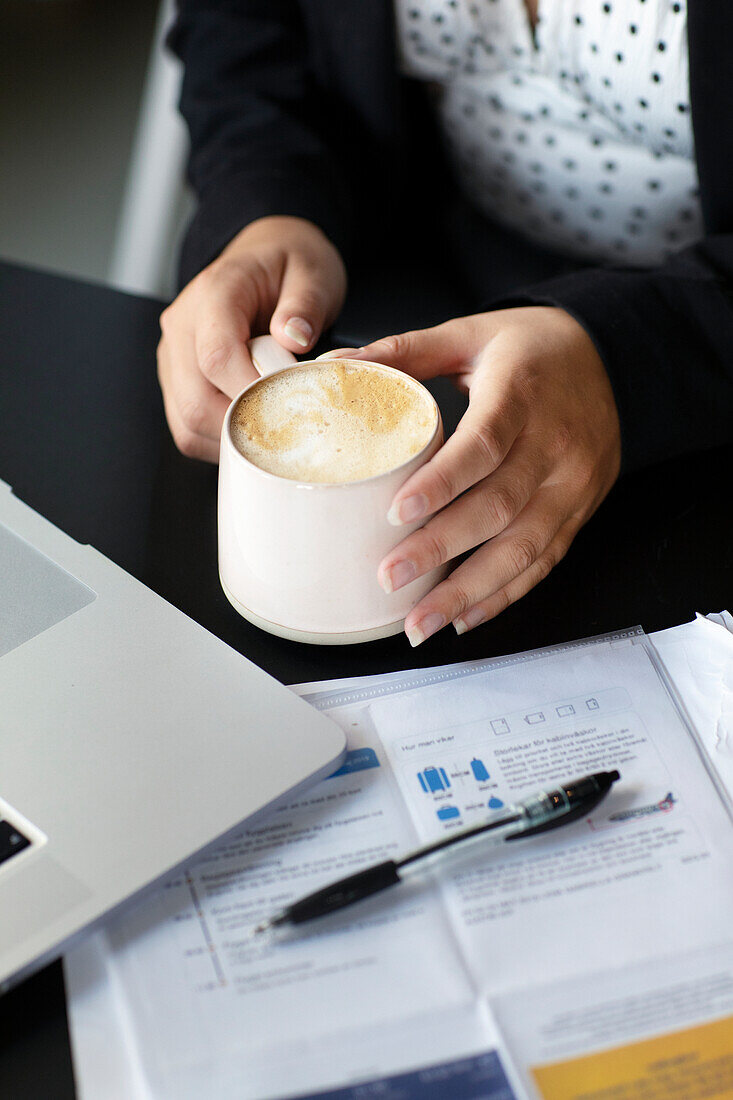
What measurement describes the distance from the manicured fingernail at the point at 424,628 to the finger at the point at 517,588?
1.0 inches

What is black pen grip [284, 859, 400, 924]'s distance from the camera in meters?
0.39

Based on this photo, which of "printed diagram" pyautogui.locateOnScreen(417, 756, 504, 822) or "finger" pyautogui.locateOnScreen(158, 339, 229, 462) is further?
"finger" pyautogui.locateOnScreen(158, 339, 229, 462)

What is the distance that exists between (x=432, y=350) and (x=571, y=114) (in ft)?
1.51

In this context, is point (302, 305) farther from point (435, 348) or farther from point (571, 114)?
point (571, 114)

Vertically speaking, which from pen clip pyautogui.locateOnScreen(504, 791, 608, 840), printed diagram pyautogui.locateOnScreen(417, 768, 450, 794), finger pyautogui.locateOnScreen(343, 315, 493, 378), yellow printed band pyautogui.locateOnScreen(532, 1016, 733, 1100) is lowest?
yellow printed band pyautogui.locateOnScreen(532, 1016, 733, 1100)

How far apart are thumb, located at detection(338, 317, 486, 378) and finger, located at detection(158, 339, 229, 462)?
A: 0.12 meters

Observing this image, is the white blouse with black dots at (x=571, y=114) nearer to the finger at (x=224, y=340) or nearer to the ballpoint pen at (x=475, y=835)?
the finger at (x=224, y=340)

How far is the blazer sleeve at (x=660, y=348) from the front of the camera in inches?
24.4

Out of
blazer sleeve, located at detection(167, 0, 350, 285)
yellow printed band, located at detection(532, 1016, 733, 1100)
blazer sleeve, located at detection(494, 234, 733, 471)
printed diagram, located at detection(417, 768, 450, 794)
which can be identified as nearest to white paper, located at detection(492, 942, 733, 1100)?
yellow printed band, located at detection(532, 1016, 733, 1100)

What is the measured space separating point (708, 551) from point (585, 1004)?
0.31 metres

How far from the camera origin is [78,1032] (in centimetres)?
36

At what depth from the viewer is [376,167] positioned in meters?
0.97

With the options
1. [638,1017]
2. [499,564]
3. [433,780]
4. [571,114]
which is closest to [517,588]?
[499,564]

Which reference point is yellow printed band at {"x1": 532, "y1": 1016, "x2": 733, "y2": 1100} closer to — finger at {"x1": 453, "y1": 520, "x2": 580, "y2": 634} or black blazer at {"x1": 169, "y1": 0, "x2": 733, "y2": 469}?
finger at {"x1": 453, "y1": 520, "x2": 580, "y2": 634}
